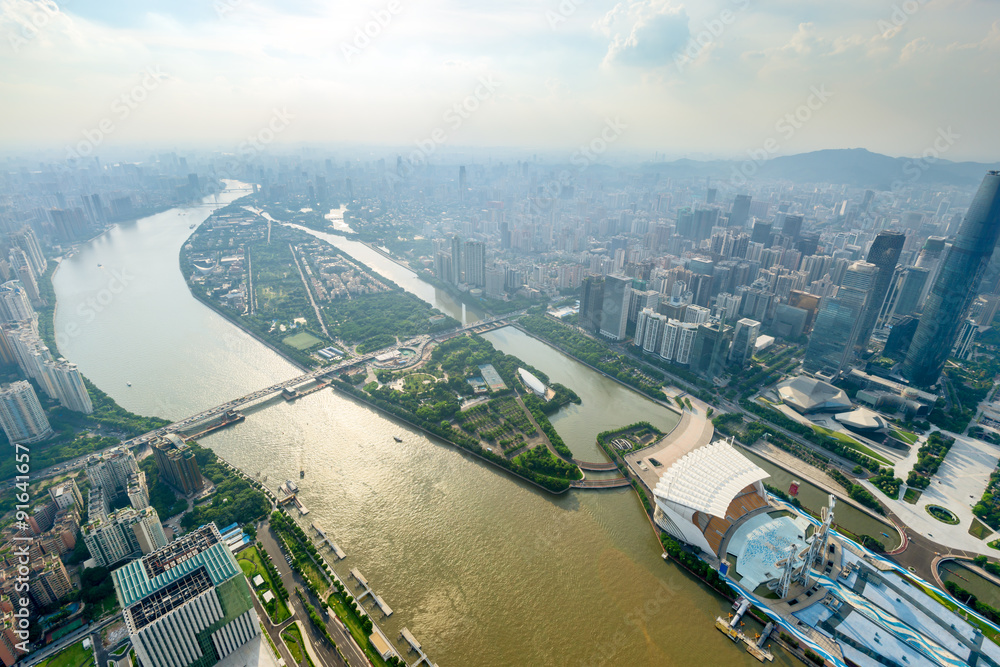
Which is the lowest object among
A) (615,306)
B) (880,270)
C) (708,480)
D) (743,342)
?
(708,480)

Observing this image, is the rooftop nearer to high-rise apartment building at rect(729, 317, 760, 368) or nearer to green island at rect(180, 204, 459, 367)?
green island at rect(180, 204, 459, 367)

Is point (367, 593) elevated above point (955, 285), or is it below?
below

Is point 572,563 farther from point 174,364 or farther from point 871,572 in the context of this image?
point 174,364

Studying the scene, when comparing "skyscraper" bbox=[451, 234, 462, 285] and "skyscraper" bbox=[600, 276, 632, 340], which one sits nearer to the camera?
"skyscraper" bbox=[600, 276, 632, 340]

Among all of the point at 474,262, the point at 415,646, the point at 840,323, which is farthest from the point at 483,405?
the point at 840,323

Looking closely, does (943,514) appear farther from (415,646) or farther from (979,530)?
(415,646)

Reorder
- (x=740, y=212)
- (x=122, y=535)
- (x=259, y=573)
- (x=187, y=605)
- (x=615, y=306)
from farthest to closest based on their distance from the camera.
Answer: (x=740, y=212) → (x=615, y=306) → (x=259, y=573) → (x=122, y=535) → (x=187, y=605)

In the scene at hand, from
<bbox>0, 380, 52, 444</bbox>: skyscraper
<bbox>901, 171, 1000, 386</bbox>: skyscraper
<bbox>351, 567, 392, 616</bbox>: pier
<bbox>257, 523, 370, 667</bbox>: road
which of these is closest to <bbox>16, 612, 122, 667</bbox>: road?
<bbox>257, 523, 370, 667</bbox>: road
